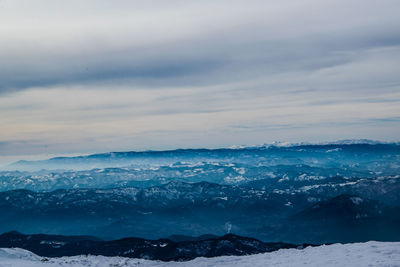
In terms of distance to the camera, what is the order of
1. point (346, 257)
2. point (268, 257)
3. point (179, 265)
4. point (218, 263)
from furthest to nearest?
point (179, 265) < point (218, 263) < point (268, 257) < point (346, 257)

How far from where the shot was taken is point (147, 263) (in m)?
77.1

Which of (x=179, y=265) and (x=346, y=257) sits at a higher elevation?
(x=346, y=257)

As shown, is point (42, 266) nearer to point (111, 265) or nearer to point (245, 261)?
point (111, 265)

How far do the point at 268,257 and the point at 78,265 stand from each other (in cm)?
3504

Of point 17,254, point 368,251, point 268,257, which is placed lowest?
point 17,254

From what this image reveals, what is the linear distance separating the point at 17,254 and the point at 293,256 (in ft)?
211

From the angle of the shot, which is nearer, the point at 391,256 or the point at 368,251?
the point at 391,256

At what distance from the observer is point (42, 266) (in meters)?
63.5

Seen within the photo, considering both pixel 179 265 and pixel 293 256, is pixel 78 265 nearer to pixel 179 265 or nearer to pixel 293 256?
pixel 179 265

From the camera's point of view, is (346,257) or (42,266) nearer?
(346,257)

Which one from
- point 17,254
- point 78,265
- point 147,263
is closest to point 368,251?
point 147,263

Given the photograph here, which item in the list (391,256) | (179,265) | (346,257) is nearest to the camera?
→ (391,256)

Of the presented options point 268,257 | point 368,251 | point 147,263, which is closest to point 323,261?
point 368,251

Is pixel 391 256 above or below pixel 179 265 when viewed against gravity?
above
